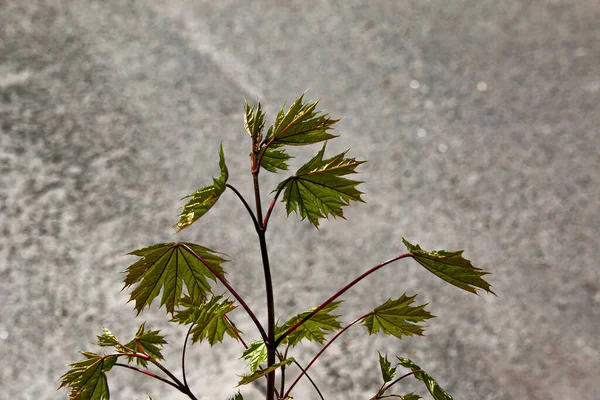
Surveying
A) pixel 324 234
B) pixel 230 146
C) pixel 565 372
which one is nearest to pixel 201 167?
pixel 230 146

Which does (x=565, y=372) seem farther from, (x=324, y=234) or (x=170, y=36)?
(x=170, y=36)

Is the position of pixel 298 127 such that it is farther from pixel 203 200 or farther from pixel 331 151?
pixel 331 151

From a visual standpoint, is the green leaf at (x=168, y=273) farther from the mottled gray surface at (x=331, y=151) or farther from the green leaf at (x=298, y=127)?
the mottled gray surface at (x=331, y=151)

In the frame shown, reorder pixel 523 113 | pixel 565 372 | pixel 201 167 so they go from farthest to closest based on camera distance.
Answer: pixel 523 113 < pixel 201 167 < pixel 565 372

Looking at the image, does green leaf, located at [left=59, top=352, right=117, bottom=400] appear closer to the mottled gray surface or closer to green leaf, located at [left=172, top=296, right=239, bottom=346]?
green leaf, located at [left=172, top=296, right=239, bottom=346]

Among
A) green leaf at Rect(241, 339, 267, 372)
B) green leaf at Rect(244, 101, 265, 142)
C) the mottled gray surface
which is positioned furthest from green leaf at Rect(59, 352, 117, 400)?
the mottled gray surface

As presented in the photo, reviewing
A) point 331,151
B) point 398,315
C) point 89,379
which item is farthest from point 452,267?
point 331,151

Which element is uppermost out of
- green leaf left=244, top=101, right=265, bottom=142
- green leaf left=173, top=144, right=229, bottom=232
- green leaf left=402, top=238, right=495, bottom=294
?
green leaf left=244, top=101, right=265, bottom=142

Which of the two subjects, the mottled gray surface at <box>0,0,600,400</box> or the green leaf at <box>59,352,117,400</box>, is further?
the mottled gray surface at <box>0,0,600,400</box>
